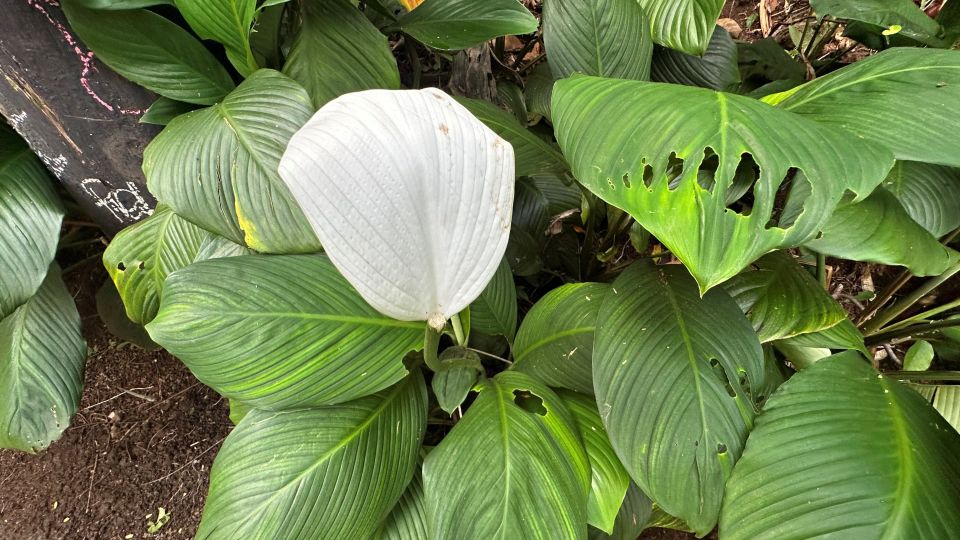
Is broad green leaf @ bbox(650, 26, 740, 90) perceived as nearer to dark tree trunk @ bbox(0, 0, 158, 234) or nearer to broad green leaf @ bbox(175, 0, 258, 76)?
broad green leaf @ bbox(175, 0, 258, 76)

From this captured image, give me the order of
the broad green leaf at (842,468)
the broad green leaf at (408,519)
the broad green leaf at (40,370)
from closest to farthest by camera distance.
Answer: the broad green leaf at (842,468) → the broad green leaf at (408,519) → the broad green leaf at (40,370)

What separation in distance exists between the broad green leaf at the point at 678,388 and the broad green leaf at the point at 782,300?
77 millimetres

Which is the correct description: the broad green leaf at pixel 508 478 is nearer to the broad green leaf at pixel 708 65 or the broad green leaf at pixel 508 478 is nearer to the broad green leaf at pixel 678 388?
the broad green leaf at pixel 678 388

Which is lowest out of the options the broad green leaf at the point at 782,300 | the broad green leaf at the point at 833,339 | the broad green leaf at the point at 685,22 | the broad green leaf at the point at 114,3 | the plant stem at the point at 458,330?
the broad green leaf at the point at 833,339

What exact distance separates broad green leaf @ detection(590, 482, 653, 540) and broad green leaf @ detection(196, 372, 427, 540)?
334 millimetres

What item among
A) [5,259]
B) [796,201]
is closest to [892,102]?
[796,201]

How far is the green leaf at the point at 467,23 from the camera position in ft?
3.03

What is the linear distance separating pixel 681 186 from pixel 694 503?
1.28ft

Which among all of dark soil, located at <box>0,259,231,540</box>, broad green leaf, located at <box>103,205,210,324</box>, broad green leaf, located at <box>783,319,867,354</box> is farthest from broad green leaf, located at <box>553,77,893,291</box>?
dark soil, located at <box>0,259,231,540</box>

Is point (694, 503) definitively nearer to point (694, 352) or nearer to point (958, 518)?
point (694, 352)

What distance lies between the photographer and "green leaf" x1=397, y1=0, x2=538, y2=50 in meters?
0.92

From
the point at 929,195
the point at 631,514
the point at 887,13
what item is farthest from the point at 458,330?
the point at 887,13

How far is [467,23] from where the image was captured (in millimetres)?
948

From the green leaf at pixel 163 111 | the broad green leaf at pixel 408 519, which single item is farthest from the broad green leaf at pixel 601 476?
the green leaf at pixel 163 111
